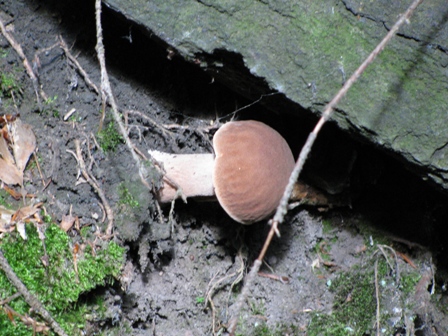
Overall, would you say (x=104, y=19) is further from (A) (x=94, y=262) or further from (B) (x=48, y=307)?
(B) (x=48, y=307)

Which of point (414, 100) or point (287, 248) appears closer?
point (414, 100)

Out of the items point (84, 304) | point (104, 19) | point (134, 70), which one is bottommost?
point (84, 304)

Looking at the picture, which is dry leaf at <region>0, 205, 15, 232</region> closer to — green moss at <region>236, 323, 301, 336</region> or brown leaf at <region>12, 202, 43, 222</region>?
brown leaf at <region>12, 202, 43, 222</region>

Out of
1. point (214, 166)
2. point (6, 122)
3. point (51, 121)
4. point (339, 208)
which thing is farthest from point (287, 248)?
point (6, 122)

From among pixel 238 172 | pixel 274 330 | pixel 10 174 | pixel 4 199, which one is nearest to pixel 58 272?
pixel 4 199

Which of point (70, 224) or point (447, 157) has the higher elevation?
point (447, 157)

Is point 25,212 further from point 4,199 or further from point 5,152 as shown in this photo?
point 5,152
